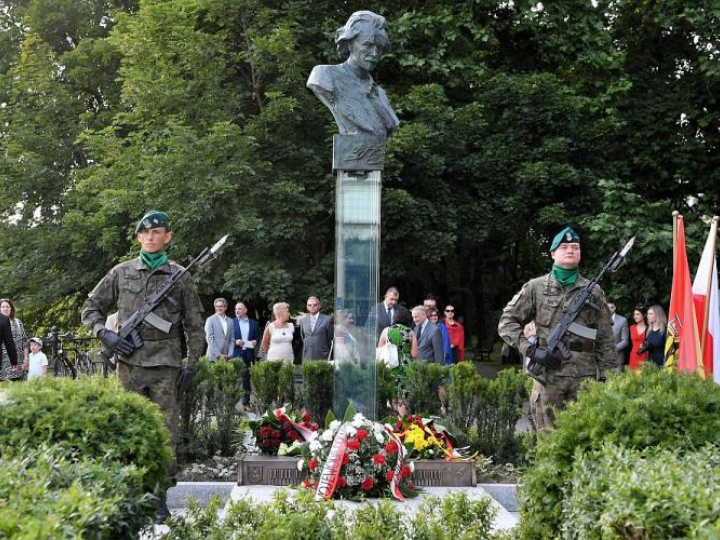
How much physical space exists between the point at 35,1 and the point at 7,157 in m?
3.95

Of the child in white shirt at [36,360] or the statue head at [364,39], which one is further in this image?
the child in white shirt at [36,360]

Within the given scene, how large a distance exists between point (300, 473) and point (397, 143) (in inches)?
388

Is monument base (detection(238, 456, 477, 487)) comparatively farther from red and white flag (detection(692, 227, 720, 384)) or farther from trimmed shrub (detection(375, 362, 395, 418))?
red and white flag (detection(692, 227, 720, 384))

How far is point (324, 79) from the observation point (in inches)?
362

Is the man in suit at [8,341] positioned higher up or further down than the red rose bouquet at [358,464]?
higher up

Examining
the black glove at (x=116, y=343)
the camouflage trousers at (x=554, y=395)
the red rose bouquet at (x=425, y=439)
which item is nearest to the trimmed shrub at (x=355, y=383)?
the red rose bouquet at (x=425, y=439)

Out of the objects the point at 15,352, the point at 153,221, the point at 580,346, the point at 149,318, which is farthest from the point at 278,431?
the point at 15,352

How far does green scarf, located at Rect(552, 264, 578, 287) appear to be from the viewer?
318 inches

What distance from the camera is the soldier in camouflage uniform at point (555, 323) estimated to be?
7.91 m

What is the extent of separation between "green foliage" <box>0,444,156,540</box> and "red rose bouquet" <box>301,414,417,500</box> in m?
3.25

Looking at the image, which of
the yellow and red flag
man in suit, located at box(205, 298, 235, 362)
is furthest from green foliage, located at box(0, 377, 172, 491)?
man in suit, located at box(205, 298, 235, 362)

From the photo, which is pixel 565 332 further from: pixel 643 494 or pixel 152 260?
pixel 643 494

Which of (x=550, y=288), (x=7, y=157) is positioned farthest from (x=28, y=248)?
(x=550, y=288)

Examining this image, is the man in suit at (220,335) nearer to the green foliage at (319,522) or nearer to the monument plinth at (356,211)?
the monument plinth at (356,211)
